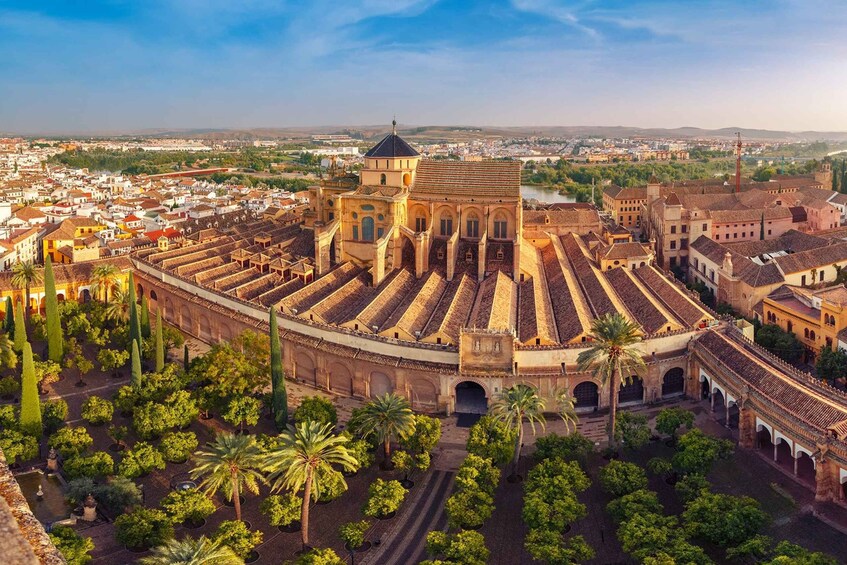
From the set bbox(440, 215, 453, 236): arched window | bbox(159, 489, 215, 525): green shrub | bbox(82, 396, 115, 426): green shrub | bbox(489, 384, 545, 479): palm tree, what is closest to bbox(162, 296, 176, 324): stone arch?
bbox(82, 396, 115, 426): green shrub

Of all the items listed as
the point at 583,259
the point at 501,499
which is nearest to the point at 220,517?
the point at 501,499

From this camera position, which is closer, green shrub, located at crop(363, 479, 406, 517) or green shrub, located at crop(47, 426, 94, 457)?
green shrub, located at crop(363, 479, 406, 517)

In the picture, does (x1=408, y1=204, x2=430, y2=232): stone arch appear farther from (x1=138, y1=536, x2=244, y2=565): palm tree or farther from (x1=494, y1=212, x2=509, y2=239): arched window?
(x1=138, y1=536, x2=244, y2=565): palm tree

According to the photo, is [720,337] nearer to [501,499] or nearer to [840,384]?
[840,384]

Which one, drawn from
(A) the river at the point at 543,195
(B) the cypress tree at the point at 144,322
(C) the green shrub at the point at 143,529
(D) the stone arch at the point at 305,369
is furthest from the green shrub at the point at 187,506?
(A) the river at the point at 543,195

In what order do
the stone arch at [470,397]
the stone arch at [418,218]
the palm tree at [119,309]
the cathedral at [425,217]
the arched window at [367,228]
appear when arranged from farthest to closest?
the stone arch at [418,218] < the arched window at [367,228] < the cathedral at [425,217] < the palm tree at [119,309] < the stone arch at [470,397]

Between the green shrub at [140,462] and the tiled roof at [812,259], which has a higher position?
the tiled roof at [812,259]

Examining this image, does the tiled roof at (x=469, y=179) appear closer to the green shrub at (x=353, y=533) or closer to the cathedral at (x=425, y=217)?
the cathedral at (x=425, y=217)
